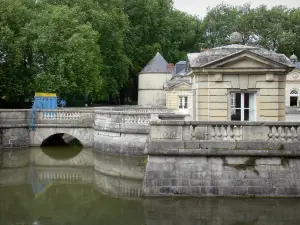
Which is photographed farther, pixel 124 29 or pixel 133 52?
pixel 133 52

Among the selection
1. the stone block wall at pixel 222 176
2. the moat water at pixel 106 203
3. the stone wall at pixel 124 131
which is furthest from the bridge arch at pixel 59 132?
the stone block wall at pixel 222 176

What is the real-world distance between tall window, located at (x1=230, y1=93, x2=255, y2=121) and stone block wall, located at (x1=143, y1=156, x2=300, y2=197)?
2.08 m

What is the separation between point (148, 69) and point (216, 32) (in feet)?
59.5

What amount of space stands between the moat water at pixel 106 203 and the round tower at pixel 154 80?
24699mm

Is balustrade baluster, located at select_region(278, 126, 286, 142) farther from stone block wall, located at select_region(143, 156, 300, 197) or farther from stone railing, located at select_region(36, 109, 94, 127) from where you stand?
stone railing, located at select_region(36, 109, 94, 127)

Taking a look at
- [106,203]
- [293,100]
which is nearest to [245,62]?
[106,203]

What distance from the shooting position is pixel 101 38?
35.0 metres

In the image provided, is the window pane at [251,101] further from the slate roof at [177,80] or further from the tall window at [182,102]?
the slate roof at [177,80]

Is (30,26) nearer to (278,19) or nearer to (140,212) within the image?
(140,212)

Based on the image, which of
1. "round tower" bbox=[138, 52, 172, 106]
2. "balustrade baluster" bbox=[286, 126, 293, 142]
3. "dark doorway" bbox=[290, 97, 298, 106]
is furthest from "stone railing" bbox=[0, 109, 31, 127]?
"dark doorway" bbox=[290, 97, 298, 106]

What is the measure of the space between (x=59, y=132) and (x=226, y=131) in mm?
12486

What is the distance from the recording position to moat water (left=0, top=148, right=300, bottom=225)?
9.39m

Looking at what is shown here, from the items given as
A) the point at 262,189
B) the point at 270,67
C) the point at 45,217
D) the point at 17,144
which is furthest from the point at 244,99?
the point at 17,144

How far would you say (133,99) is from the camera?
168ft
